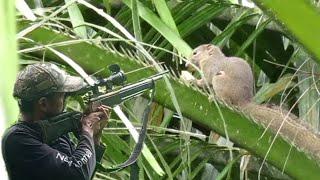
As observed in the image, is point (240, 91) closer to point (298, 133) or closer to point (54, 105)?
point (298, 133)

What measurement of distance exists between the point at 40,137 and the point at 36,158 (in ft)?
0.11

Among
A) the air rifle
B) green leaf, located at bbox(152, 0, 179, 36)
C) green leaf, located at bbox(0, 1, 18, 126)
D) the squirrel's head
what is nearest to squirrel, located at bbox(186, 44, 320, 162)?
the squirrel's head

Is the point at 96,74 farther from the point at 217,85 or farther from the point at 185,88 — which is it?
the point at 217,85

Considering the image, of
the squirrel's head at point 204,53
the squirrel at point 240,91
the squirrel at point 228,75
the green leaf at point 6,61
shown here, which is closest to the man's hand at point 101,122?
the green leaf at point 6,61

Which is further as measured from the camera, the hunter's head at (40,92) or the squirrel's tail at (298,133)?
the squirrel's tail at (298,133)

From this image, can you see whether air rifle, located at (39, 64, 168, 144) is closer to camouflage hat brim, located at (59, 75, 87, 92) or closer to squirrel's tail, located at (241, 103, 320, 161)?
camouflage hat brim, located at (59, 75, 87, 92)

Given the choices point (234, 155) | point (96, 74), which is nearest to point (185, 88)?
point (96, 74)

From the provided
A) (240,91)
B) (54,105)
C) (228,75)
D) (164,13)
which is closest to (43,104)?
(54,105)

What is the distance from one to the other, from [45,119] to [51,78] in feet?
0.16

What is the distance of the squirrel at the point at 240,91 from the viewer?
1.37m

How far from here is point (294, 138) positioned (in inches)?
52.6

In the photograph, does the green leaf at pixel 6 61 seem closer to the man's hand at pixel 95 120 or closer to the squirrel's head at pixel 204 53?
the man's hand at pixel 95 120

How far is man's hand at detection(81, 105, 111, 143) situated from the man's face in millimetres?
34

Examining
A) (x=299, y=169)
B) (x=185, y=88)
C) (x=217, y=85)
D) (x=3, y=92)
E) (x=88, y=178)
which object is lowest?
(x=217, y=85)
